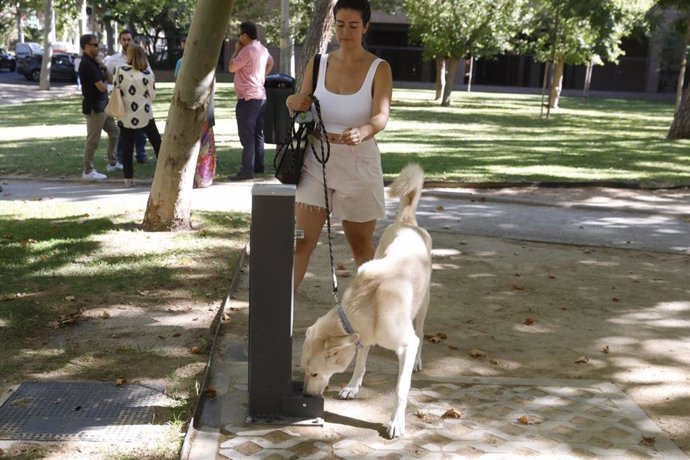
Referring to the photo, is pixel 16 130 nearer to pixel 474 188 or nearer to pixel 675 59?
pixel 474 188

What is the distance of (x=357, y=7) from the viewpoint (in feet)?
15.4

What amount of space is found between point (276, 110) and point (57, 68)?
3662cm

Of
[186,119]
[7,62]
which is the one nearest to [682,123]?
[186,119]

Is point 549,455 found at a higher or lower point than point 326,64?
lower

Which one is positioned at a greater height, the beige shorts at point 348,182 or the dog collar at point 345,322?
the beige shorts at point 348,182

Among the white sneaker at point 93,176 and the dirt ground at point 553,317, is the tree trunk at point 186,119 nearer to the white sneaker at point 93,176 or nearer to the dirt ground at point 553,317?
the dirt ground at point 553,317

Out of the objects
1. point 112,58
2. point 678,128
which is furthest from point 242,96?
point 678,128

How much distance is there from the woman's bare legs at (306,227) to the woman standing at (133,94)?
606 centimetres

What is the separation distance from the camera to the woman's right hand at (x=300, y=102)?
4.69m

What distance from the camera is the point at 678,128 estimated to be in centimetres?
2038

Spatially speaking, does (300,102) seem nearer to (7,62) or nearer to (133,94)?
(133,94)

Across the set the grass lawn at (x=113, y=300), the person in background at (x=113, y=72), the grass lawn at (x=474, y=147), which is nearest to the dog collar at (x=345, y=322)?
the grass lawn at (x=113, y=300)

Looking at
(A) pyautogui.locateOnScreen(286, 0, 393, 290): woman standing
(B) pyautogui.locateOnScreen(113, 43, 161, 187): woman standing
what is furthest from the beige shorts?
(B) pyautogui.locateOnScreen(113, 43, 161, 187): woman standing

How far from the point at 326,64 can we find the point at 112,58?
32.3ft
